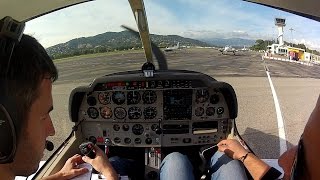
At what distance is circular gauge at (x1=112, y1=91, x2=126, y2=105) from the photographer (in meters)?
3.16

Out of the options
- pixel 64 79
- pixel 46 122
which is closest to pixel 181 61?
pixel 64 79

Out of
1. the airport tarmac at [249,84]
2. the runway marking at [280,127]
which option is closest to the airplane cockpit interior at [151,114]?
the runway marking at [280,127]

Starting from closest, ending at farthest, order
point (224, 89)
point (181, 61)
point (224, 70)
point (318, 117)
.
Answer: point (318, 117)
point (224, 89)
point (224, 70)
point (181, 61)

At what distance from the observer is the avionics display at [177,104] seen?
10.3 ft

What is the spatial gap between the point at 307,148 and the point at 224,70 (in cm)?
1133

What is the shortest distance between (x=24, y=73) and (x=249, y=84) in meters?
10.7

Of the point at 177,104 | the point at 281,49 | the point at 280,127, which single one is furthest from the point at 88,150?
the point at 281,49

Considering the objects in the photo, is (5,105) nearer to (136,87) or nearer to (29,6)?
(29,6)

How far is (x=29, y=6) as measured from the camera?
161cm

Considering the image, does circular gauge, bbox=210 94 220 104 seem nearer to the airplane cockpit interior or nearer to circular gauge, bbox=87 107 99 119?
the airplane cockpit interior

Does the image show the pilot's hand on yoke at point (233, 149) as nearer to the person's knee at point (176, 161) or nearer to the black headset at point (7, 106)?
the person's knee at point (176, 161)

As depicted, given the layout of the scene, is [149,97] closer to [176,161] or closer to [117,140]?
[117,140]

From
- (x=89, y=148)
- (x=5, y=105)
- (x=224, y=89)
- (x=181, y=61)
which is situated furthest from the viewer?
(x=181, y=61)

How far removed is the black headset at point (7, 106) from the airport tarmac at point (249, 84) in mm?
4785
